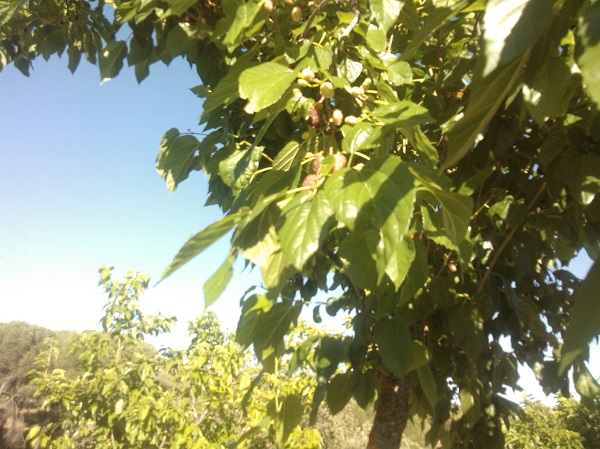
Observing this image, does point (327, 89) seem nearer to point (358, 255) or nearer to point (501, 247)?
point (358, 255)

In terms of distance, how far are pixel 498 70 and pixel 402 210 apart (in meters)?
0.16

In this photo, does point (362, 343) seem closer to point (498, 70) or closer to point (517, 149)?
point (517, 149)

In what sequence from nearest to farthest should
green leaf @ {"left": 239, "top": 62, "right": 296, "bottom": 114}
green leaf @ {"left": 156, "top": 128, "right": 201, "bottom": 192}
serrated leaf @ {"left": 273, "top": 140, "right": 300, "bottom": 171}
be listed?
green leaf @ {"left": 239, "top": 62, "right": 296, "bottom": 114}, serrated leaf @ {"left": 273, "top": 140, "right": 300, "bottom": 171}, green leaf @ {"left": 156, "top": 128, "right": 201, "bottom": 192}

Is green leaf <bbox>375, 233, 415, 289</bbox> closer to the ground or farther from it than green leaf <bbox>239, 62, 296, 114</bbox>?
closer to the ground

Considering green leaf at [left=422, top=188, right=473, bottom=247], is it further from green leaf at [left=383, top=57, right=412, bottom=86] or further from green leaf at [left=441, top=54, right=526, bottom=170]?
green leaf at [left=383, top=57, right=412, bottom=86]

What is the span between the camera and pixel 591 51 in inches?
10.1

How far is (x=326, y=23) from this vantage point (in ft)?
2.88

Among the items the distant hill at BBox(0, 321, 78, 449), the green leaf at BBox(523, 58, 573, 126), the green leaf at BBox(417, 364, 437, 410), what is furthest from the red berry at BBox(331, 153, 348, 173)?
the distant hill at BBox(0, 321, 78, 449)

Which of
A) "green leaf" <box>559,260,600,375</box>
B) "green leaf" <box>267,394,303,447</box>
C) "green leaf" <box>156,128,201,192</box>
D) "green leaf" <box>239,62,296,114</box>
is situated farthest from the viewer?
"green leaf" <box>156,128,201,192</box>

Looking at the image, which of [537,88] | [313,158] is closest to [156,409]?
[313,158]

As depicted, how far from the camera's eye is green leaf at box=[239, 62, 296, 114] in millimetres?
637

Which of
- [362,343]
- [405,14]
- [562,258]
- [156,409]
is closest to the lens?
[405,14]

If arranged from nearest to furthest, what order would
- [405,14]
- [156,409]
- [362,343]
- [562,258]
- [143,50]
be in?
1. [405,14]
2. [362,343]
3. [143,50]
4. [562,258]
5. [156,409]

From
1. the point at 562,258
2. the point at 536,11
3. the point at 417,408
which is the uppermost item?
the point at 562,258
